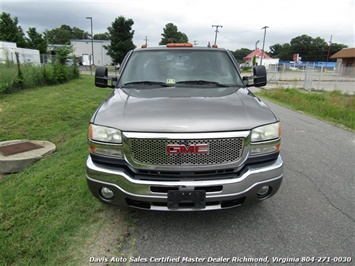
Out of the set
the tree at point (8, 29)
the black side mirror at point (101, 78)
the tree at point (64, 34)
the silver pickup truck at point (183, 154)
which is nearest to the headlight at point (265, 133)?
the silver pickup truck at point (183, 154)

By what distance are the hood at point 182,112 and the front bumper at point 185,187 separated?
0.42 metres

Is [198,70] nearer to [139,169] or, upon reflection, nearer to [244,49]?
[139,169]

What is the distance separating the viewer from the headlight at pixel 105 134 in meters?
2.31

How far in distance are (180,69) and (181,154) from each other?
1.68m

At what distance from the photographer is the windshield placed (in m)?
3.45

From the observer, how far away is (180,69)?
11.7ft

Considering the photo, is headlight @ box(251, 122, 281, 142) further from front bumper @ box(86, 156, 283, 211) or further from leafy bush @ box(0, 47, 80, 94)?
leafy bush @ box(0, 47, 80, 94)

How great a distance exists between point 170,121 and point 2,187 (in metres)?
3.25

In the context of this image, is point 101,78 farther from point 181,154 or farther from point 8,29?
point 8,29

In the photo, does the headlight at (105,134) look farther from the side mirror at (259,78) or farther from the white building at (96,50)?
the white building at (96,50)

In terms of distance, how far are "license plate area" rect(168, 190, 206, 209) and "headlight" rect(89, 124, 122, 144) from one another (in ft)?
2.19

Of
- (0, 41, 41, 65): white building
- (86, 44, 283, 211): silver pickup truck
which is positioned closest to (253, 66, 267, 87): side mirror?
(86, 44, 283, 211): silver pickup truck

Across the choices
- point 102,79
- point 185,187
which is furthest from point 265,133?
point 102,79

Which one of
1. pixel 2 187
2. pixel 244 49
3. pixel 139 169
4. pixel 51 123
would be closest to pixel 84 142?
pixel 2 187
